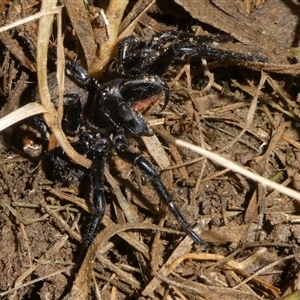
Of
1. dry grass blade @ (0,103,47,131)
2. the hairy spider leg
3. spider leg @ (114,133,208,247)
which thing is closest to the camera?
dry grass blade @ (0,103,47,131)

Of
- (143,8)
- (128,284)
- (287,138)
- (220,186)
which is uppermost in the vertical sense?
(143,8)

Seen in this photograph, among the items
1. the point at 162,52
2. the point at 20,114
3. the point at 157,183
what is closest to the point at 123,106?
the point at 162,52

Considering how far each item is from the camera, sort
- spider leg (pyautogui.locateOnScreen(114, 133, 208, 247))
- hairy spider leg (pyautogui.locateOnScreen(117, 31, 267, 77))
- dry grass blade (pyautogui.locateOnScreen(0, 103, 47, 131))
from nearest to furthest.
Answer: dry grass blade (pyautogui.locateOnScreen(0, 103, 47, 131)), spider leg (pyautogui.locateOnScreen(114, 133, 208, 247)), hairy spider leg (pyautogui.locateOnScreen(117, 31, 267, 77))

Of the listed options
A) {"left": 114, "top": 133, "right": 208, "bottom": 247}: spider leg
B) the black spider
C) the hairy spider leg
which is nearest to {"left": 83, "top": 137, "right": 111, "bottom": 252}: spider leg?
the black spider

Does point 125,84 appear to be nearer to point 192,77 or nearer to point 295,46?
point 192,77

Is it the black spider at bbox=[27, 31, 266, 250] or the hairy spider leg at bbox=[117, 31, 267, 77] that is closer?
the black spider at bbox=[27, 31, 266, 250]

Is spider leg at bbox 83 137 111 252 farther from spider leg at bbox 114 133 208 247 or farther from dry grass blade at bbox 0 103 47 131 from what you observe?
dry grass blade at bbox 0 103 47 131

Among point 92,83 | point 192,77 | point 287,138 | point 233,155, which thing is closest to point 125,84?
point 92,83
